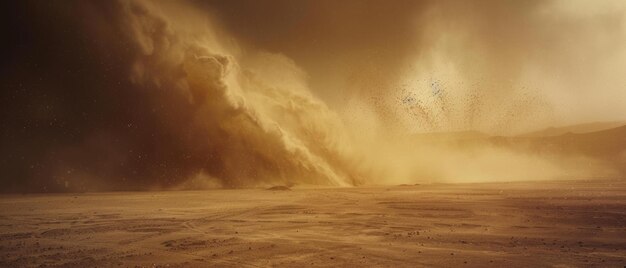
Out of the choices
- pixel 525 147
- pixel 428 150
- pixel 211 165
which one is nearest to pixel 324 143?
pixel 211 165

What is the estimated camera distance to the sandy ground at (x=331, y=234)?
22.4 feet

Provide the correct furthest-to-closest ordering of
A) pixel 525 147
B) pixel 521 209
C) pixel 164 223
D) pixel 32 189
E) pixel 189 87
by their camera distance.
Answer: pixel 525 147
pixel 189 87
pixel 32 189
pixel 521 209
pixel 164 223

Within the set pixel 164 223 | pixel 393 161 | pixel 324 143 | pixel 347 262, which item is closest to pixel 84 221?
pixel 164 223

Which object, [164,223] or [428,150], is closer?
[164,223]

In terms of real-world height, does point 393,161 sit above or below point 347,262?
above

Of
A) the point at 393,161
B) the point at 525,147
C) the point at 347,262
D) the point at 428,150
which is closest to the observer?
the point at 347,262

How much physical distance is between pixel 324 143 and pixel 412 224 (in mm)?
18763

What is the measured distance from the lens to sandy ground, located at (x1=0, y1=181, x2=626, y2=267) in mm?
6824

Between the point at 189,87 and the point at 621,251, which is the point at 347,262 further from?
the point at 189,87

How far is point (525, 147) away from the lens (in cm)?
5478

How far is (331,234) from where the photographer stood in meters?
8.93

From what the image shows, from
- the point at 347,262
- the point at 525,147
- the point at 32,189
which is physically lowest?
the point at 347,262

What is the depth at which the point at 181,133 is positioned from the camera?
25703mm

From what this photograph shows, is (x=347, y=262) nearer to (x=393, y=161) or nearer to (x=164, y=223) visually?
(x=164, y=223)
